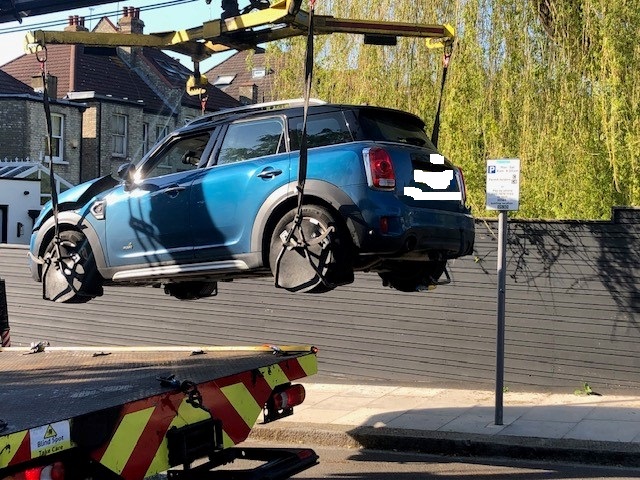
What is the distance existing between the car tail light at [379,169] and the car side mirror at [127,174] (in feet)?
6.90

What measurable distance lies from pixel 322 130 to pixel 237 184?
2.34ft

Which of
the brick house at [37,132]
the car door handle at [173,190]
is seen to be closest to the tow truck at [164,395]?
the car door handle at [173,190]

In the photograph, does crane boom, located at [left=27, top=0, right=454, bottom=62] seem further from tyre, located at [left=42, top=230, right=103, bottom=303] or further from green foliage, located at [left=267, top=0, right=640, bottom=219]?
green foliage, located at [left=267, top=0, right=640, bottom=219]

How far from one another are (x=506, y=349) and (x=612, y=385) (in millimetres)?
1269

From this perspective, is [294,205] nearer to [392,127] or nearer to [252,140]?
[252,140]

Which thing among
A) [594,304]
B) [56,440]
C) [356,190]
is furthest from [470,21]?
[56,440]

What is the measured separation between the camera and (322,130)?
6.32 meters

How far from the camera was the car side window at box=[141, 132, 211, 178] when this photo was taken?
6.91m

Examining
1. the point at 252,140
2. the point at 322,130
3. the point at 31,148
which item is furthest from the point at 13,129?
the point at 322,130

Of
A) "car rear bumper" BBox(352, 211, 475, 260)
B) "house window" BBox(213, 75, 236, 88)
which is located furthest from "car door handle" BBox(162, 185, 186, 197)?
"house window" BBox(213, 75, 236, 88)

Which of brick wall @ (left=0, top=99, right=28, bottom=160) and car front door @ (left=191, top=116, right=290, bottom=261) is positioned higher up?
brick wall @ (left=0, top=99, right=28, bottom=160)

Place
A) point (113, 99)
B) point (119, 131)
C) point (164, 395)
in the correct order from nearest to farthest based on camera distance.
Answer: point (164, 395) → point (113, 99) → point (119, 131)

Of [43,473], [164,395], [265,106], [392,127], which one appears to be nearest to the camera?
[43,473]

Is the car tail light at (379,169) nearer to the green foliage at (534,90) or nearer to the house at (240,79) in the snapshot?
the green foliage at (534,90)
